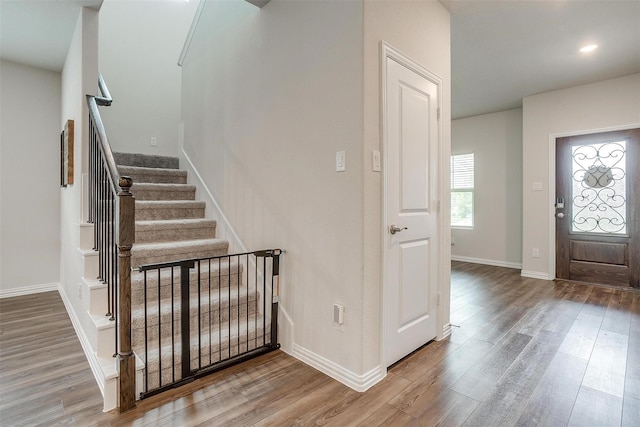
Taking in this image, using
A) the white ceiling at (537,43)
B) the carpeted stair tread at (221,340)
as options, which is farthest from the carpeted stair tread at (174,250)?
the white ceiling at (537,43)

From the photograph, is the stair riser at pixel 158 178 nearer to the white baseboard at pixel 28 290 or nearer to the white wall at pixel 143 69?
the white wall at pixel 143 69

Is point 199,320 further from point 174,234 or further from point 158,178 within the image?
point 158,178

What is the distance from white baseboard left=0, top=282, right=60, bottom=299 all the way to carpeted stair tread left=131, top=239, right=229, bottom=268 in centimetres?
218

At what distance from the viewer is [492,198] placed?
555 centimetres

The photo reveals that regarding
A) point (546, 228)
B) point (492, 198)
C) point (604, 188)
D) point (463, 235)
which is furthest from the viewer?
point (463, 235)

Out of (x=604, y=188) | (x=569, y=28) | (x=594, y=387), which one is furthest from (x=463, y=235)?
(x=594, y=387)

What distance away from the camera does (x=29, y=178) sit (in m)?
3.80

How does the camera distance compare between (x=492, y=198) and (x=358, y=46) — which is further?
(x=492, y=198)

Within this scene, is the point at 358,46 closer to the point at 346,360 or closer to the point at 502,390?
the point at 346,360

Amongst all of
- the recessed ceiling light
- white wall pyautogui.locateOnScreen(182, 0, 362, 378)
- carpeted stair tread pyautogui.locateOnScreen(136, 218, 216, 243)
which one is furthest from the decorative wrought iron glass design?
carpeted stair tread pyautogui.locateOnScreen(136, 218, 216, 243)

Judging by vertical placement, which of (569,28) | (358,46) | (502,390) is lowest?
(502,390)

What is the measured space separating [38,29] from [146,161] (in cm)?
154

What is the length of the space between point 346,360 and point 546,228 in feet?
13.5

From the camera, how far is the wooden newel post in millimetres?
1680
